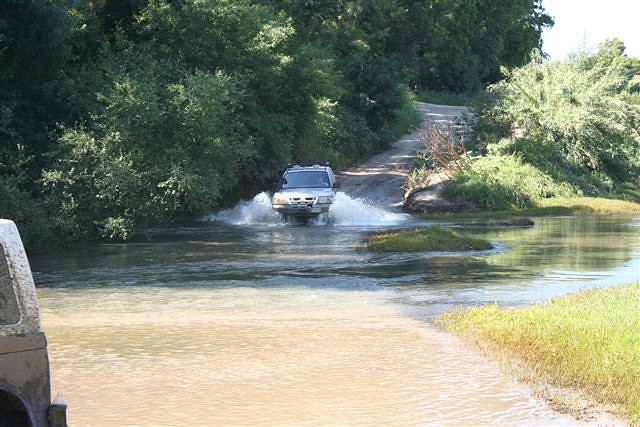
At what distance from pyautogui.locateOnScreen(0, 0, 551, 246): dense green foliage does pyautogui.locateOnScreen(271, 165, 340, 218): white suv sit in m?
1.47

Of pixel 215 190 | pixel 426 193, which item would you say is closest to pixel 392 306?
pixel 215 190

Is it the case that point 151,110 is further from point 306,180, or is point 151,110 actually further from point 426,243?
point 306,180

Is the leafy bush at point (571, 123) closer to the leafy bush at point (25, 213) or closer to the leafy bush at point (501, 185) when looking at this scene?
the leafy bush at point (501, 185)

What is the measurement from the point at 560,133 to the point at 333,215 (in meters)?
15.9

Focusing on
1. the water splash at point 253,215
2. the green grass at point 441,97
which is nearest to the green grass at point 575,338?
the water splash at point 253,215

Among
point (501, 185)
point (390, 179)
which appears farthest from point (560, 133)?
point (390, 179)

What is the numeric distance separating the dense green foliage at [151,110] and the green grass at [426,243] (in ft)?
15.0

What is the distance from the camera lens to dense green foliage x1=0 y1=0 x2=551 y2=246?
2461 centimetres

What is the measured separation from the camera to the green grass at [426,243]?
80.1 feet

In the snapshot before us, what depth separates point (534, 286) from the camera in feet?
59.8

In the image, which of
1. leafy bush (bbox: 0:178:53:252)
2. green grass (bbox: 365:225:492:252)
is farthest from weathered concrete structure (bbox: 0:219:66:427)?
green grass (bbox: 365:225:492:252)

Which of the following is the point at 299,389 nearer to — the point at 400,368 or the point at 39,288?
the point at 400,368

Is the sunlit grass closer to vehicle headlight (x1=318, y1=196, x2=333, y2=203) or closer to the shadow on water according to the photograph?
vehicle headlight (x1=318, y1=196, x2=333, y2=203)

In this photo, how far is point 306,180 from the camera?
32188mm
